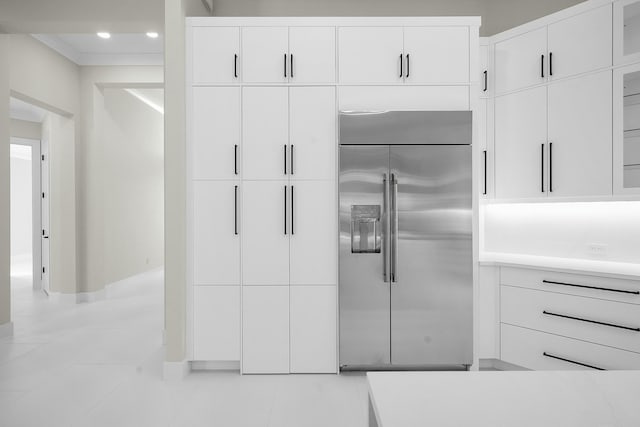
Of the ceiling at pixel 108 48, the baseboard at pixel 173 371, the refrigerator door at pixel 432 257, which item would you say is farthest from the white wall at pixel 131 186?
the refrigerator door at pixel 432 257

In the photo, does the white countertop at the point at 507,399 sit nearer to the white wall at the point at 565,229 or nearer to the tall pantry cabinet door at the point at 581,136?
the tall pantry cabinet door at the point at 581,136

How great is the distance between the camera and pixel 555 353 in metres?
2.59

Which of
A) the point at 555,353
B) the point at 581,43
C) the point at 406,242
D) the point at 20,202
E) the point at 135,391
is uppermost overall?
the point at 581,43

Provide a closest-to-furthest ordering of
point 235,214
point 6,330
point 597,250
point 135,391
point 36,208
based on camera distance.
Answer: point 135,391, point 235,214, point 597,250, point 6,330, point 36,208

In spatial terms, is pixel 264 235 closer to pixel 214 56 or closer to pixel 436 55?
pixel 214 56

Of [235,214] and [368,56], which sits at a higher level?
[368,56]

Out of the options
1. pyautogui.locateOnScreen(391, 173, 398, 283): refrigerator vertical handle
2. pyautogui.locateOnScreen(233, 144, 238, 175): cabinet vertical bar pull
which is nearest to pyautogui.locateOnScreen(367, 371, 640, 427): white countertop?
pyautogui.locateOnScreen(391, 173, 398, 283): refrigerator vertical handle

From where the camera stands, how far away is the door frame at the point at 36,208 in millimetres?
5840

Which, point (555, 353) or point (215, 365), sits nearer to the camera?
point (555, 353)

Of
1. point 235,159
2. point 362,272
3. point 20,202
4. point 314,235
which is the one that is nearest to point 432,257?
point 362,272

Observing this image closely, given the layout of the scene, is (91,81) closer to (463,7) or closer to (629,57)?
(463,7)

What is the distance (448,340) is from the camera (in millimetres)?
2787

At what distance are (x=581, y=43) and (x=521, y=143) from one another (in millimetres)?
804

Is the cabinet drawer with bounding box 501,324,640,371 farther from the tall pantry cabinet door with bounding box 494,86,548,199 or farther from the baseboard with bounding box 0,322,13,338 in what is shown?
the baseboard with bounding box 0,322,13,338
